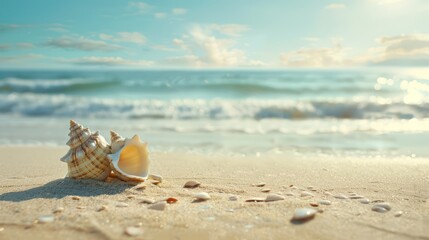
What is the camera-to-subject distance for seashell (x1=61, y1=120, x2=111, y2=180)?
310 cm

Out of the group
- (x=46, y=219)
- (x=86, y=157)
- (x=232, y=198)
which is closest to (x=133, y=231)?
(x=46, y=219)

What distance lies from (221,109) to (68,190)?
9.44 m

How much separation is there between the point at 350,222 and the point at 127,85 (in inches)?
783

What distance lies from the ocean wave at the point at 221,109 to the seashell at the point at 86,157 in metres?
7.77

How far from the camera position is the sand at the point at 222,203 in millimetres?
2207

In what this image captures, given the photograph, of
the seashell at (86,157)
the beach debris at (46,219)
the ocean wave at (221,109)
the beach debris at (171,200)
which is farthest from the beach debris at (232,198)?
the ocean wave at (221,109)

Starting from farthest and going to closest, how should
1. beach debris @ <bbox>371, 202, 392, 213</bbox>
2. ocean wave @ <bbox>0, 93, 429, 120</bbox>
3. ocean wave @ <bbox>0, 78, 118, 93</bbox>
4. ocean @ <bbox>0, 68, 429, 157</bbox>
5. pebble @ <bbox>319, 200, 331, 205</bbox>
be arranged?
1. ocean wave @ <bbox>0, 78, 118, 93</bbox>
2. ocean wave @ <bbox>0, 93, 429, 120</bbox>
3. ocean @ <bbox>0, 68, 429, 157</bbox>
4. pebble @ <bbox>319, 200, 331, 205</bbox>
5. beach debris @ <bbox>371, 202, 392, 213</bbox>

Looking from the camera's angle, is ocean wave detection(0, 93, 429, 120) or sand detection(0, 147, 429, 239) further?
ocean wave detection(0, 93, 429, 120)

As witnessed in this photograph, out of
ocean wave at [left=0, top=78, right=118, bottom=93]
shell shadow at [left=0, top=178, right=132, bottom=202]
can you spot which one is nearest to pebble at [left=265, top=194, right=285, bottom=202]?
shell shadow at [left=0, top=178, right=132, bottom=202]

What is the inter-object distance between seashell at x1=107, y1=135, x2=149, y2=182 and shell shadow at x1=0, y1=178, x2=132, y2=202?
11cm

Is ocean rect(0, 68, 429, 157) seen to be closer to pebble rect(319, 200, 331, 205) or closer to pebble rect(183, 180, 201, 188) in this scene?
pebble rect(183, 180, 201, 188)

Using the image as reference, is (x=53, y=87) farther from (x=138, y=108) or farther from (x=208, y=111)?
(x=208, y=111)

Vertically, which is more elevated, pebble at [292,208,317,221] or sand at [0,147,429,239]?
pebble at [292,208,317,221]

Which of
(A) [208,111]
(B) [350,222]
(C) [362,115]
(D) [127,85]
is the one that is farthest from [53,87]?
(B) [350,222]
